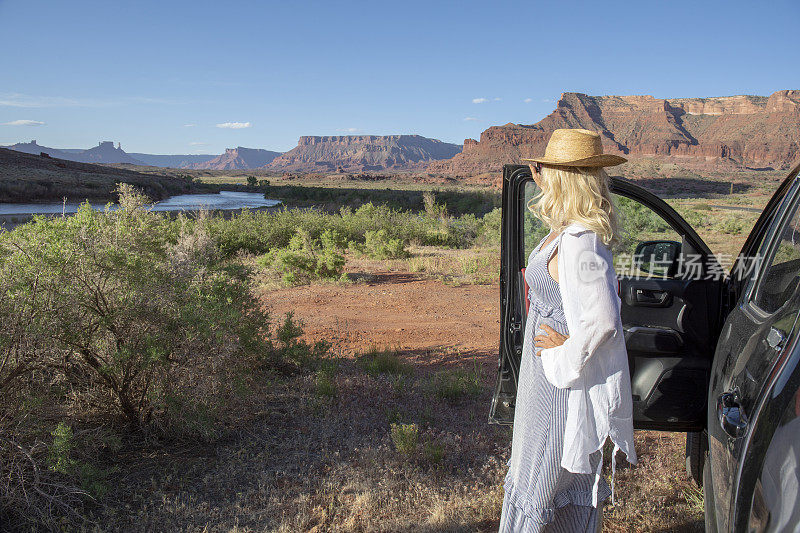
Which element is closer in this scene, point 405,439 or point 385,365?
point 405,439

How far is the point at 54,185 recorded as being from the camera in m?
46.1

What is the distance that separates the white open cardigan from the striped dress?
52 mm

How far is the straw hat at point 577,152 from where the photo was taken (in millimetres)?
1738

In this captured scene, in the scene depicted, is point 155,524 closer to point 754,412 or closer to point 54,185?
point 754,412

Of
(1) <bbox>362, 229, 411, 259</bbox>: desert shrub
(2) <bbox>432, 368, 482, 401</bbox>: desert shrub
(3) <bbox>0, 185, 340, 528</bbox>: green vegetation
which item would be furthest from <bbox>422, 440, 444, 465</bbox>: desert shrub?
(1) <bbox>362, 229, 411, 259</bbox>: desert shrub

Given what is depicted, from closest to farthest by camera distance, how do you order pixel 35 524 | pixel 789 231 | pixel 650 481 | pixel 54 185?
pixel 789 231, pixel 35 524, pixel 650 481, pixel 54 185

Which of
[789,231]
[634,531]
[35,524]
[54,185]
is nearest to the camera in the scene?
[789,231]

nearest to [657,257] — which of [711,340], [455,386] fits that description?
[711,340]

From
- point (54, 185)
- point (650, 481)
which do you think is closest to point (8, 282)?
point (650, 481)

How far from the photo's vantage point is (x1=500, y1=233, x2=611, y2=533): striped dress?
5.98ft

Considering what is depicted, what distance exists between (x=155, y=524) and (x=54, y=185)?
175ft

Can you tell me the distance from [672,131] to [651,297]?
484 feet

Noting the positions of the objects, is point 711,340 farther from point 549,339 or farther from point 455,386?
point 455,386

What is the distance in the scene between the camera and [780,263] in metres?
2.18
